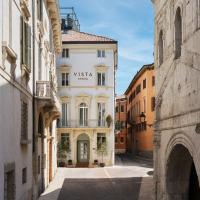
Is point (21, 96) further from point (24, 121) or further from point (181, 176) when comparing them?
point (181, 176)

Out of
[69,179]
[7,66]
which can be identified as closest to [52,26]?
[69,179]

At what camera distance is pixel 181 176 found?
1764 cm

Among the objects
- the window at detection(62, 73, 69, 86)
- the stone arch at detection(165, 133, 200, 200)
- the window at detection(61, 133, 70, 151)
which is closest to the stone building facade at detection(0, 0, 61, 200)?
the stone arch at detection(165, 133, 200, 200)

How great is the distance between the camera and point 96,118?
47344 mm

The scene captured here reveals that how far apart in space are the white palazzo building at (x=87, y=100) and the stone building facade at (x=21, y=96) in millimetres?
21255

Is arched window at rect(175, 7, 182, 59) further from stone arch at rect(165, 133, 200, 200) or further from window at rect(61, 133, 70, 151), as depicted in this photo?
window at rect(61, 133, 70, 151)

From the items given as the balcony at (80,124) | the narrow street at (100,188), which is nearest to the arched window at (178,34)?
the narrow street at (100,188)

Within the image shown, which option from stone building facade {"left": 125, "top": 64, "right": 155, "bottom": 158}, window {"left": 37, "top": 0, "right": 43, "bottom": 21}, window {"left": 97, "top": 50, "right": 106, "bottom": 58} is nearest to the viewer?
window {"left": 37, "top": 0, "right": 43, "bottom": 21}

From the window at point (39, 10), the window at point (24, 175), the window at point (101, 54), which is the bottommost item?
the window at point (24, 175)

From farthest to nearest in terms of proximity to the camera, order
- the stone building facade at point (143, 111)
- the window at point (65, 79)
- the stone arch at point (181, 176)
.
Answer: the stone building facade at point (143, 111) → the window at point (65, 79) → the stone arch at point (181, 176)

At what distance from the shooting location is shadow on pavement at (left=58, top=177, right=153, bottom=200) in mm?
24797

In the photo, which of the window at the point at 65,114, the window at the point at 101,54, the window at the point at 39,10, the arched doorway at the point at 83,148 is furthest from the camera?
the window at the point at 101,54

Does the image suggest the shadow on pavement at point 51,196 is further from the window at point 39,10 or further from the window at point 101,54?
the window at point 101,54

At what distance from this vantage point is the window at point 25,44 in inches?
Result: 686
